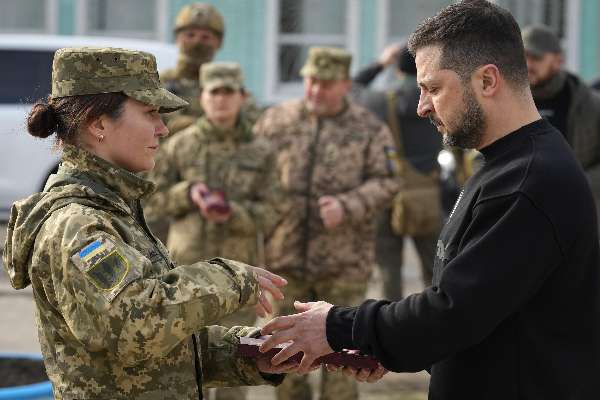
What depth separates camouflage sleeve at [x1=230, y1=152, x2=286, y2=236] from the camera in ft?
19.4

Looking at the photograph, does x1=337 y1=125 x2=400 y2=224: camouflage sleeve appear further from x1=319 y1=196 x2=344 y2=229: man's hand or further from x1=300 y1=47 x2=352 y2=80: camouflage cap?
x1=300 y1=47 x2=352 y2=80: camouflage cap

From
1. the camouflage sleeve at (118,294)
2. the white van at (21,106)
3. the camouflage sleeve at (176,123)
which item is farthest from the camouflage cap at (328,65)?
the white van at (21,106)

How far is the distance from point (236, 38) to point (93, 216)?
1215 cm

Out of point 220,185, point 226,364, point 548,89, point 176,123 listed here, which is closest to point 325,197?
point 220,185

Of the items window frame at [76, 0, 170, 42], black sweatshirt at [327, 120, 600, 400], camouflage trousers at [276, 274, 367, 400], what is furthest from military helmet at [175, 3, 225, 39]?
window frame at [76, 0, 170, 42]

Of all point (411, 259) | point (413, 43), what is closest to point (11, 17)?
point (411, 259)

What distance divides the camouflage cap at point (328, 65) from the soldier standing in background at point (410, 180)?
1254 millimetres

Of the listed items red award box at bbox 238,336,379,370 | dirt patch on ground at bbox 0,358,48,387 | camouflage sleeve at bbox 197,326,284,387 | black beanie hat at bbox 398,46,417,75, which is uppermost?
black beanie hat at bbox 398,46,417,75

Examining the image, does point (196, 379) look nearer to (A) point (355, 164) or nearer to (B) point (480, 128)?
(B) point (480, 128)

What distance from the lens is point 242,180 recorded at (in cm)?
600

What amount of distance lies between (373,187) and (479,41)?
128 inches

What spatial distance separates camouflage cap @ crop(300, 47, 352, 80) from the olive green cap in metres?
0.49

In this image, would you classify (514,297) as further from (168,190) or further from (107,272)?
(168,190)

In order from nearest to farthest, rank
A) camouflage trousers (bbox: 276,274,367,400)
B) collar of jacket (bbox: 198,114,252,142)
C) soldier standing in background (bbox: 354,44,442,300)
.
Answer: collar of jacket (bbox: 198,114,252,142) < camouflage trousers (bbox: 276,274,367,400) < soldier standing in background (bbox: 354,44,442,300)
